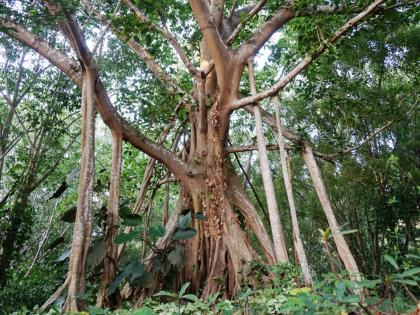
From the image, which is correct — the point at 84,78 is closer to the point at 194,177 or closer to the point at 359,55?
the point at 194,177

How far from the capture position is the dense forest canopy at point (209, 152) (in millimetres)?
3176

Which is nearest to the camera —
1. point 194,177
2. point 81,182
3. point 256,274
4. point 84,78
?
point 81,182

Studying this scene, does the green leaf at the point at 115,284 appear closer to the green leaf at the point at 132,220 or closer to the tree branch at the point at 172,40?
the green leaf at the point at 132,220

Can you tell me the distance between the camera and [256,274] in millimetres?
3770

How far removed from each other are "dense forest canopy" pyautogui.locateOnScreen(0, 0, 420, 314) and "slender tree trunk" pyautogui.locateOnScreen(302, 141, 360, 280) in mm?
15

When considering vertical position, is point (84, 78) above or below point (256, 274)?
above

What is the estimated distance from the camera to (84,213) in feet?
10.2

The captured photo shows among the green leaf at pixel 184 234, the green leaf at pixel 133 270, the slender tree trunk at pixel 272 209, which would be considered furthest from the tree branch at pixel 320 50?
the green leaf at pixel 133 270

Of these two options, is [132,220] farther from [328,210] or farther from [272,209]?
[328,210]

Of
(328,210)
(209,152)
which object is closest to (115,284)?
(209,152)

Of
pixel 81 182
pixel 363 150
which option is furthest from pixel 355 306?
pixel 363 150

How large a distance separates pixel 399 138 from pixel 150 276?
16.9 feet

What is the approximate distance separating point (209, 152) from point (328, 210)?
1.60 meters

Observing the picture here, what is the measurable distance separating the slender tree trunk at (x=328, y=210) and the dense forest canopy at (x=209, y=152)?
0.02 m
